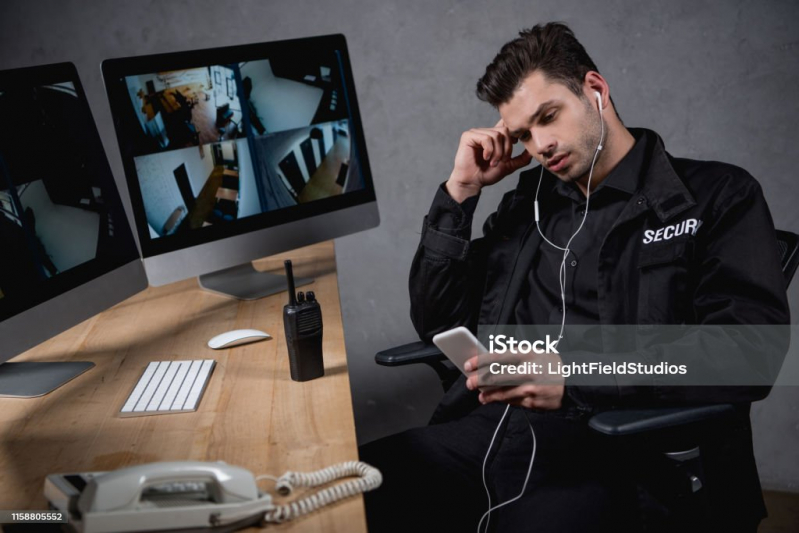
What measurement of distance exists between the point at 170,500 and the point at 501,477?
0.82 metres

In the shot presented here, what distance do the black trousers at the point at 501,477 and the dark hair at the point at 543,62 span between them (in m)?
0.75

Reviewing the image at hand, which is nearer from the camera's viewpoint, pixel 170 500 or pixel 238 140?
pixel 170 500

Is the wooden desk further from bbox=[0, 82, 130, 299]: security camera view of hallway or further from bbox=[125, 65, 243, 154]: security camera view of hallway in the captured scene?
bbox=[125, 65, 243, 154]: security camera view of hallway

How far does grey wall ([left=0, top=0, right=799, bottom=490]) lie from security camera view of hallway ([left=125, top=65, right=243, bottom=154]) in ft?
2.05

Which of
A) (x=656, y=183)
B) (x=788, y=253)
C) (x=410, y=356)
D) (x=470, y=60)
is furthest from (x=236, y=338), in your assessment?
(x=470, y=60)

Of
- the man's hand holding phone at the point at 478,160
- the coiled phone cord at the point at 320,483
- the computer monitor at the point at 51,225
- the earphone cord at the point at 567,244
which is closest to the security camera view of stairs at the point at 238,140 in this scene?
the computer monitor at the point at 51,225

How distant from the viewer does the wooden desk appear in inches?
42.3

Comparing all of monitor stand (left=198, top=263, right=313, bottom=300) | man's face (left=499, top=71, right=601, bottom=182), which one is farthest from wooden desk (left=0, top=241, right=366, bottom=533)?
man's face (left=499, top=71, right=601, bottom=182)

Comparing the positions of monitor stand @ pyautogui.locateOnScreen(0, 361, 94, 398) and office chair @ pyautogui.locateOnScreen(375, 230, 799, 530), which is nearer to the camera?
office chair @ pyautogui.locateOnScreen(375, 230, 799, 530)

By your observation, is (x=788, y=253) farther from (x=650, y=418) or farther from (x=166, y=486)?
(x=166, y=486)

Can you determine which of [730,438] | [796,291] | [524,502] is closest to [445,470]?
[524,502]

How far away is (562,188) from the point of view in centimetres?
176

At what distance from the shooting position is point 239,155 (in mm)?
1846

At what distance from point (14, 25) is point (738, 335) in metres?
2.24
